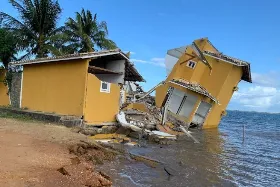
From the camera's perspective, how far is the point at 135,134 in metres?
19.1

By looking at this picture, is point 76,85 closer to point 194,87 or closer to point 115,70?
point 115,70

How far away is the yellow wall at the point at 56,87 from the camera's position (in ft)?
57.9

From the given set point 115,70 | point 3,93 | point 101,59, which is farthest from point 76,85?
point 3,93

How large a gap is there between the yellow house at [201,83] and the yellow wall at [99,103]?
11025 mm

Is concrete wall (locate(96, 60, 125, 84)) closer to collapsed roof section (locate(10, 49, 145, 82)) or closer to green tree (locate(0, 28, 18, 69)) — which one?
collapsed roof section (locate(10, 49, 145, 82))

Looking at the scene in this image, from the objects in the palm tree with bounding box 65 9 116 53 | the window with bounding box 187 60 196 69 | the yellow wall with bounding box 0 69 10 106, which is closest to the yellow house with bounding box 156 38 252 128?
the window with bounding box 187 60 196 69

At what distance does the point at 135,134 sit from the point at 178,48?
17354 mm

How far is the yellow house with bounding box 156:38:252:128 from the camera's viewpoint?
3039 cm

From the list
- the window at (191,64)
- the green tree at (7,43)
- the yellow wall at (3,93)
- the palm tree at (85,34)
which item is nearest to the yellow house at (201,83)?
the window at (191,64)

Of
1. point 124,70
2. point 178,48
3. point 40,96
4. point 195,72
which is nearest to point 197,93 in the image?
point 195,72

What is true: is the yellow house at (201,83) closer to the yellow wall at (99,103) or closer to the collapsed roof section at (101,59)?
the collapsed roof section at (101,59)

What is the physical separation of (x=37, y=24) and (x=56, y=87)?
10.7 m

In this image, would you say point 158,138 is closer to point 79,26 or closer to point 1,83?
point 1,83

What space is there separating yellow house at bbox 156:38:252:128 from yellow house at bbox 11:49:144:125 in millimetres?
10737
